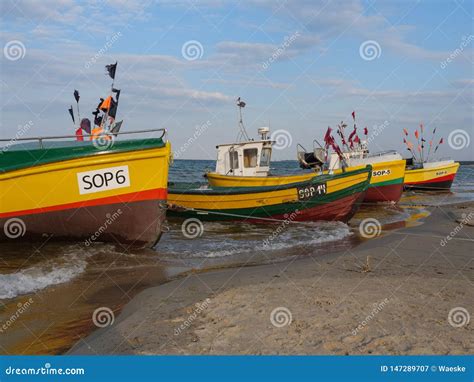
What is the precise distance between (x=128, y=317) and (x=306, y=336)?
228 cm

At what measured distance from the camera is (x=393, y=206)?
20969 millimetres

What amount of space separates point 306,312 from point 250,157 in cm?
1368

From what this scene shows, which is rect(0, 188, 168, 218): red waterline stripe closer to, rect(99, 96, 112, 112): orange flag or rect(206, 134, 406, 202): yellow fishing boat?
rect(99, 96, 112, 112): orange flag

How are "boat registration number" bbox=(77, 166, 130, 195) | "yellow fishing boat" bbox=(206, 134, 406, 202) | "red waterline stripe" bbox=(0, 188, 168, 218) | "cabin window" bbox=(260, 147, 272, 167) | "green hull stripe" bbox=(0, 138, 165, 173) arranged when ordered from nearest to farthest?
"green hull stripe" bbox=(0, 138, 165, 173)
"boat registration number" bbox=(77, 166, 130, 195)
"red waterline stripe" bbox=(0, 188, 168, 218)
"yellow fishing boat" bbox=(206, 134, 406, 202)
"cabin window" bbox=(260, 147, 272, 167)

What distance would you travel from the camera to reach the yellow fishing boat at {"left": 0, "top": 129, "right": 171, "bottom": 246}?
9.41 m

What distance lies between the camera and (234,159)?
1872 cm

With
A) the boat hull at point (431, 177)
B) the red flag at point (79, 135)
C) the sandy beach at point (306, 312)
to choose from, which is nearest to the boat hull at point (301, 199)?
the red flag at point (79, 135)

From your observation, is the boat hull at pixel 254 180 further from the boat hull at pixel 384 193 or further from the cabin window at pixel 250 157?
the boat hull at pixel 384 193

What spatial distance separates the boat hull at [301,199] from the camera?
1445cm

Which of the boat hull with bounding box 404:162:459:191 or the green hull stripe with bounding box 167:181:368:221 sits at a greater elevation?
the green hull stripe with bounding box 167:181:368:221

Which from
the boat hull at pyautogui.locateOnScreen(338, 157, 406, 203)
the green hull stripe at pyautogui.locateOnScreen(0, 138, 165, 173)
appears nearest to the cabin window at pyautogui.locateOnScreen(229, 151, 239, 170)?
the boat hull at pyautogui.locateOnScreen(338, 157, 406, 203)

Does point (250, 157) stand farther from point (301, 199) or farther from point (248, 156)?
point (301, 199)

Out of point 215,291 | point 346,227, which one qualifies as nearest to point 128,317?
point 215,291

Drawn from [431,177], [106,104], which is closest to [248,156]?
[106,104]
